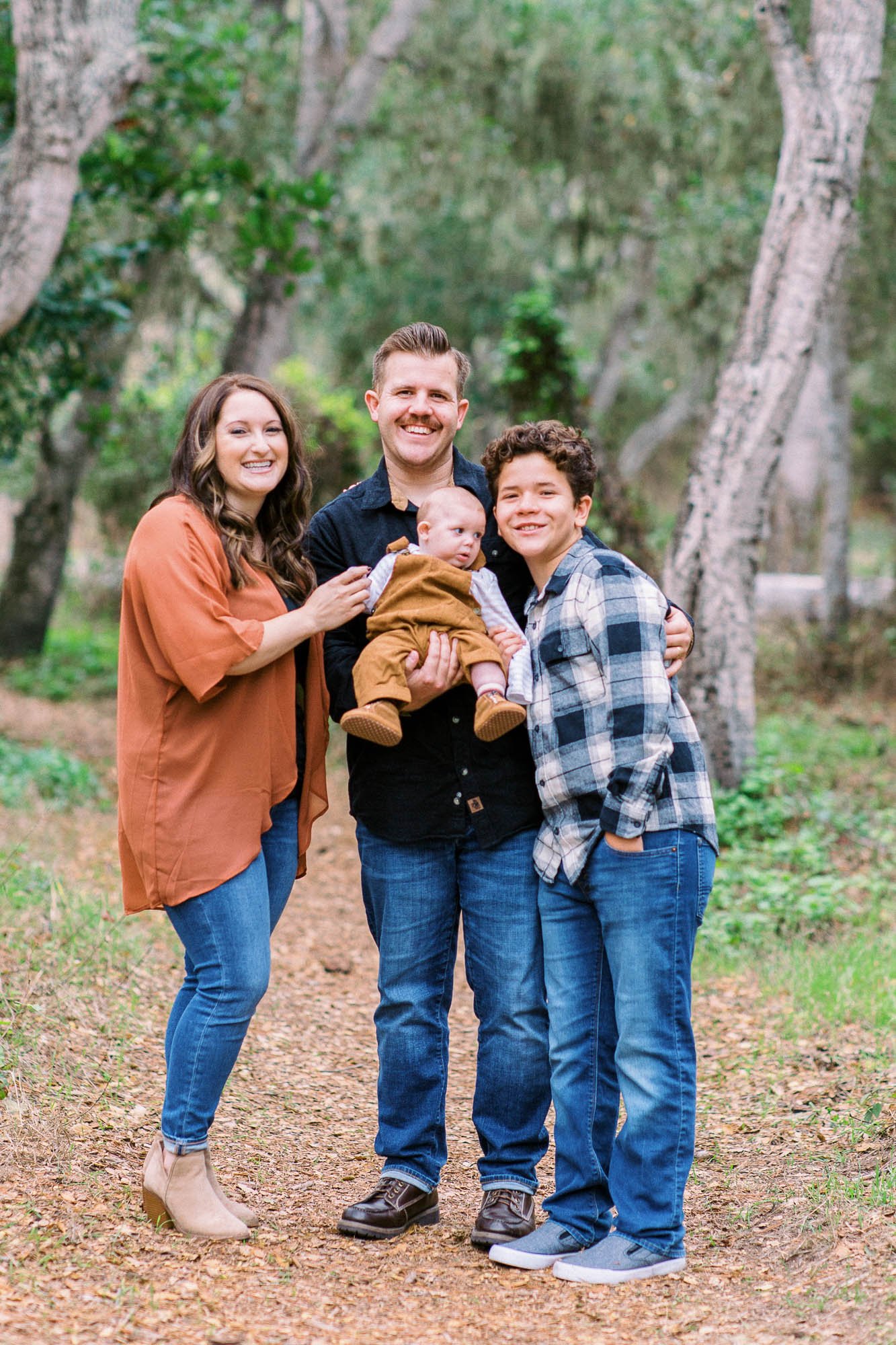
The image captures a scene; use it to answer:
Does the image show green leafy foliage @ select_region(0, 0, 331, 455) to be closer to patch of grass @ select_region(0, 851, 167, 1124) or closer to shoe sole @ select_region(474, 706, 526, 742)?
patch of grass @ select_region(0, 851, 167, 1124)

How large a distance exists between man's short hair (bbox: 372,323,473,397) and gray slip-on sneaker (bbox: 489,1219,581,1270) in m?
2.08

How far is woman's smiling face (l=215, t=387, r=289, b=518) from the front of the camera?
10.3 ft

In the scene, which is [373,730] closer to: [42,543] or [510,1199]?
[510,1199]

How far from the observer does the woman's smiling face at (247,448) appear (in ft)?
10.3

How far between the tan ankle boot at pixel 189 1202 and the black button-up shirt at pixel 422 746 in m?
0.94

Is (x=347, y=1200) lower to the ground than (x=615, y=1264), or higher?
lower

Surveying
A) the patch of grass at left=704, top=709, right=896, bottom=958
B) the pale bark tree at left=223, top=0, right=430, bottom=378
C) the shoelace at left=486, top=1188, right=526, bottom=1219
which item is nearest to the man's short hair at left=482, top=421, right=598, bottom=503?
the shoelace at left=486, top=1188, right=526, bottom=1219

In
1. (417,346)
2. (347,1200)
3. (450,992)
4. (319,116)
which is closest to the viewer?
(417,346)

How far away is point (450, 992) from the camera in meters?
3.33

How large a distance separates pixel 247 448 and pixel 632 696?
112 cm

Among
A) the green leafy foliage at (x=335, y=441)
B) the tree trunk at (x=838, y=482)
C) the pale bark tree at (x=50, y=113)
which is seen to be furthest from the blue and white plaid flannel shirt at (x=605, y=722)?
the tree trunk at (x=838, y=482)

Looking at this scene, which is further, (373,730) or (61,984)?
(61,984)

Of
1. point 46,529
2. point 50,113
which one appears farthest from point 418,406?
point 46,529

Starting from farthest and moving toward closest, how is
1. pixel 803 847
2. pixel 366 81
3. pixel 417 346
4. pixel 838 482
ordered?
pixel 838 482
pixel 366 81
pixel 803 847
pixel 417 346
